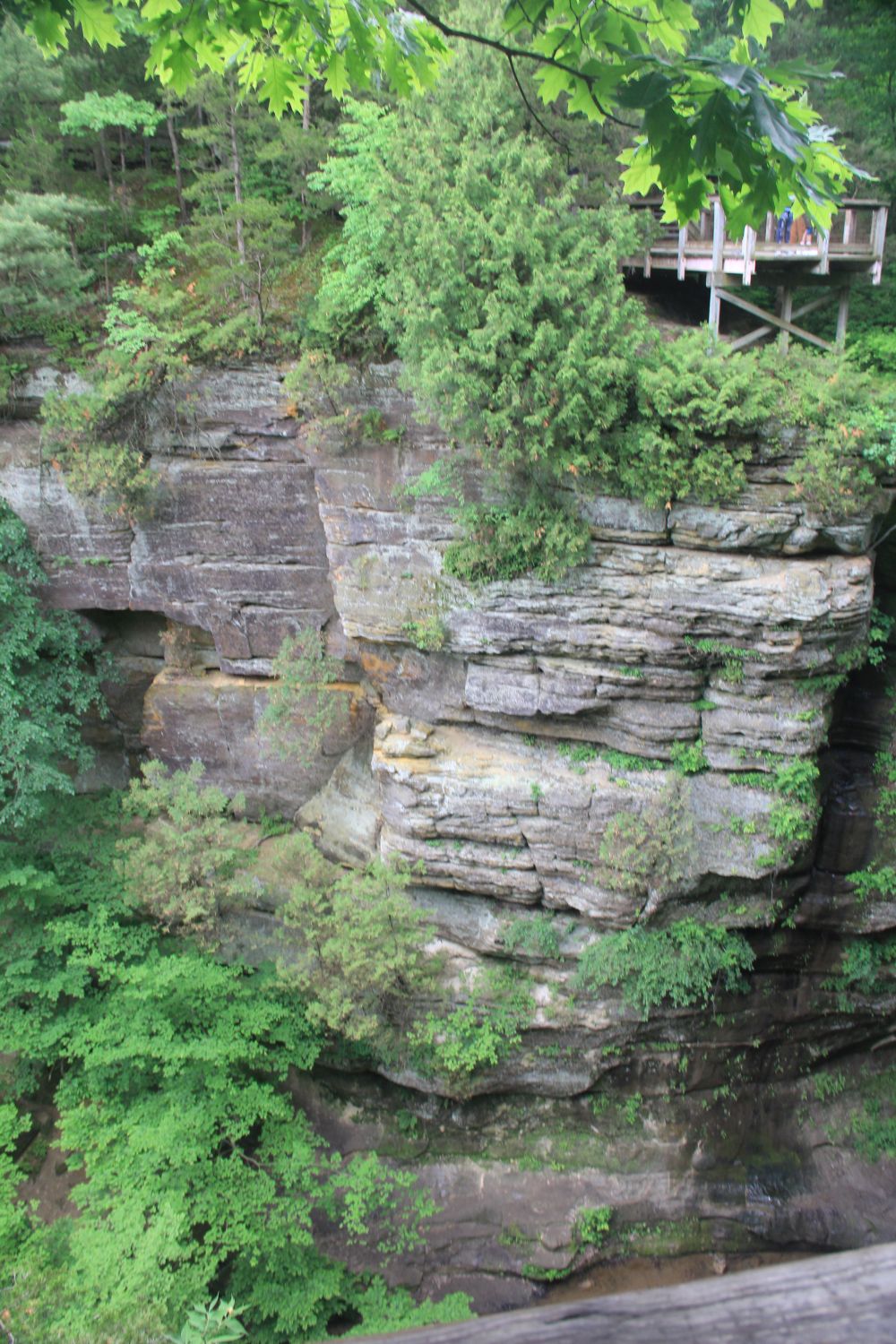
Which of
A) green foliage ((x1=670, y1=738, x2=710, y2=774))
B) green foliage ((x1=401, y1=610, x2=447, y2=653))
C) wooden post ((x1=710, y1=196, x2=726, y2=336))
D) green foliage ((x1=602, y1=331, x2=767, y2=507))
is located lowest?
green foliage ((x1=670, y1=738, x2=710, y2=774))

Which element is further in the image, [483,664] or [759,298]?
[759,298]

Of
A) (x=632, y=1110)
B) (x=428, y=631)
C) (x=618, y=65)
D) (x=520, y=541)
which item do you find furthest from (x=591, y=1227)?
(x=618, y=65)

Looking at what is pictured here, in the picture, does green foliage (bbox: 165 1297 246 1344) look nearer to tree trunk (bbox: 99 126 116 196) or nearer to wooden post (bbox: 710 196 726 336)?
wooden post (bbox: 710 196 726 336)

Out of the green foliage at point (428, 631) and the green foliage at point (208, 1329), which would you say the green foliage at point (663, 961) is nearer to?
the green foliage at point (428, 631)

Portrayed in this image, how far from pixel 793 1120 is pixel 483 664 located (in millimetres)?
7552

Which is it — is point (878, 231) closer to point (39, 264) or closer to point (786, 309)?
point (786, 309)

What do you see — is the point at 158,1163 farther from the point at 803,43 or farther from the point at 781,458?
the point at 803,43

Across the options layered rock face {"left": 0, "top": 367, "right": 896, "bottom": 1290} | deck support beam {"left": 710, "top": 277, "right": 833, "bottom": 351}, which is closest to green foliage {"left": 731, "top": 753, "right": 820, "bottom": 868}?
layered rock face {"left": 0, "top": 367, "right": 896, "bottom": 1290}

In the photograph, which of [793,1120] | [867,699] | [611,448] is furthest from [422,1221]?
[611,448]

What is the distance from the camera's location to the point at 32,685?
1250 centimetres

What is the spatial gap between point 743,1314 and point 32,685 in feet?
43.3

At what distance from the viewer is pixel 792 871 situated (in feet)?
35.1

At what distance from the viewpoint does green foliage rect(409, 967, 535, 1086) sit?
10.7 metres

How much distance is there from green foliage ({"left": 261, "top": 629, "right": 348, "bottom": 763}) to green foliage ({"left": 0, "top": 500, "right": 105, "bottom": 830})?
3.05 meters
